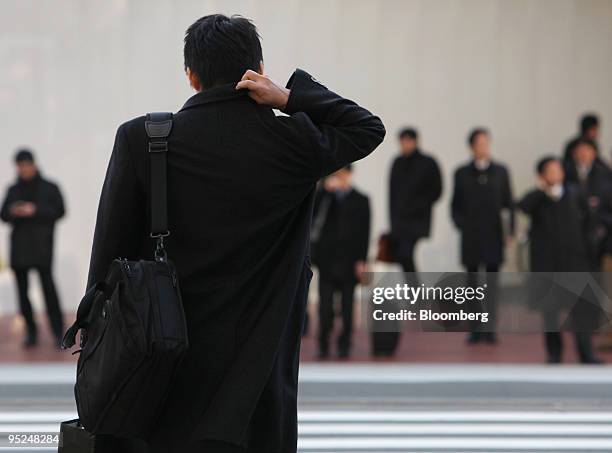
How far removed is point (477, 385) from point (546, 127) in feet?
21.6

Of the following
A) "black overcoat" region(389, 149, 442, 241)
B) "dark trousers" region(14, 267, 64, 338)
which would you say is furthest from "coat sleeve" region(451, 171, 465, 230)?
"dark trousers" region(14, 267, 64, 338)

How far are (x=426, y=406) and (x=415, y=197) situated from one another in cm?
349

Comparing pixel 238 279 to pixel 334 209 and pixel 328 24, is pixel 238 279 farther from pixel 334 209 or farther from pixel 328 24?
pixel 328 24

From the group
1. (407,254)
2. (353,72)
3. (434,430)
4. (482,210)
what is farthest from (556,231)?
(353,72)

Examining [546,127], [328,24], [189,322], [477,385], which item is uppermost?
[328,24]

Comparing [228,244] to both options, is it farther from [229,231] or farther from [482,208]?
[482,208]

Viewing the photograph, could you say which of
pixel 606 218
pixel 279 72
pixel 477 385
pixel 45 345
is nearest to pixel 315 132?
pixel 477 385

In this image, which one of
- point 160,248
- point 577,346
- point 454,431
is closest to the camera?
point 160,248

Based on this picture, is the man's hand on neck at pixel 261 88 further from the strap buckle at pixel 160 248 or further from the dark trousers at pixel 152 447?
the dark trousers at pixel 152 447

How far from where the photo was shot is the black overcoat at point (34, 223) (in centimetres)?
1165

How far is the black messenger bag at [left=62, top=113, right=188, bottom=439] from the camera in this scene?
9.51 ft

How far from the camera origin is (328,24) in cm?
1495

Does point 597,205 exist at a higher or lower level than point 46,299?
higher

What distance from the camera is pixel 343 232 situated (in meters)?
10.8
